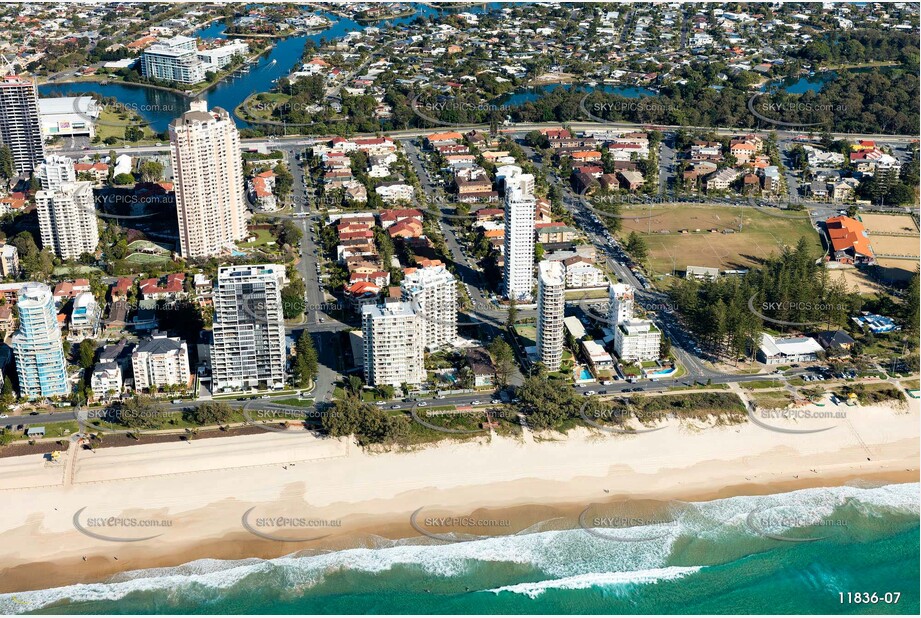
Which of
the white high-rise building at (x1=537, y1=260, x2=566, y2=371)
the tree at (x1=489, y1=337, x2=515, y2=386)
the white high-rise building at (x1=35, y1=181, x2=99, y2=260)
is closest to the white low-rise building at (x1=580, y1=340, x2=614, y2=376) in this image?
the white high-rise building at (x1=537, y1=260, x2=566, y2=371)

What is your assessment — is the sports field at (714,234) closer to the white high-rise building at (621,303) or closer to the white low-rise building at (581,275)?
the white low-rise building at (581,275)

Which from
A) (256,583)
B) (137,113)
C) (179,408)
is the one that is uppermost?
(137,113)

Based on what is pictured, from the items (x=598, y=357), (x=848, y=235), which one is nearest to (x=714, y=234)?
(x=848, y=235)

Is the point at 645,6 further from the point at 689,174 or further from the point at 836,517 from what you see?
the point at 836,517

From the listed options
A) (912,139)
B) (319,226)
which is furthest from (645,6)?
(319,226)

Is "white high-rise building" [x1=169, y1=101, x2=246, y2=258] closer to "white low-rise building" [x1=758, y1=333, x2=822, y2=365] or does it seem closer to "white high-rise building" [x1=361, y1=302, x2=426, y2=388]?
"white high-rise building" [x1=361, y1=302, x2=426, y2=388]

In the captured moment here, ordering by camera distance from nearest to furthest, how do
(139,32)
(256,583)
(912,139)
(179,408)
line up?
(256,583) → (179,408) → (912,139) → (139,32)

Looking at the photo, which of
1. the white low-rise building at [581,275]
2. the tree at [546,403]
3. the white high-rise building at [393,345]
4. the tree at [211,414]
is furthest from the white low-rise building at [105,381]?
the white low-rise building at [581,275]

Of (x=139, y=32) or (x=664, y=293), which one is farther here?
(x=139, y=32)
